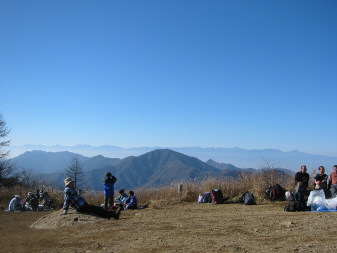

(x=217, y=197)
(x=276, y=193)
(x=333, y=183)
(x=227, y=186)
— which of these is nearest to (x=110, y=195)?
(x=217, y=197)

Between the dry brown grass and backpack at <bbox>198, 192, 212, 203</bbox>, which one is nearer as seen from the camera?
backpack at <bbox>198, 192, 212, 203</bbox>

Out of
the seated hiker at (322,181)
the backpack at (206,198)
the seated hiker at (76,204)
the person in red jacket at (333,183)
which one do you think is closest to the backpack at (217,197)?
the backpack at (206,198)

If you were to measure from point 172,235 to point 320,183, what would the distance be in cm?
726

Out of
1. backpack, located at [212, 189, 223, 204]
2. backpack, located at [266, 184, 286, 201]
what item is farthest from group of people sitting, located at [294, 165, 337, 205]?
backpack, located at [212, 189, 223, 204]

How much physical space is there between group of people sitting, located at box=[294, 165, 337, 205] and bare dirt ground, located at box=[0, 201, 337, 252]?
2394 millimetres

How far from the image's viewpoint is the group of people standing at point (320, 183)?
12328mm

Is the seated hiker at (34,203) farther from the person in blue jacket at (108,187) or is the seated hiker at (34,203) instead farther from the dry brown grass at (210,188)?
the person in blue jacket at (108,187)

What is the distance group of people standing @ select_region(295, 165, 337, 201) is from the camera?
40.4 ft

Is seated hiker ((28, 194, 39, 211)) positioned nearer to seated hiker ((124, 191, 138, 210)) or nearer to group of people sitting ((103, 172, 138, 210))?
group of people sitting ((103, 172, 138, 210))

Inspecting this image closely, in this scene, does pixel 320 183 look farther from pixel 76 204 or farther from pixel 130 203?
pixel 76 204

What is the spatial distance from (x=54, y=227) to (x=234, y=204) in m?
8.42

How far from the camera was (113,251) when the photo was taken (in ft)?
22.3

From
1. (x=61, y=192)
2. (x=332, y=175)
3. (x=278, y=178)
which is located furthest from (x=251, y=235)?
(x=61, y=192)

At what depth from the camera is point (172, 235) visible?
7973 mm
